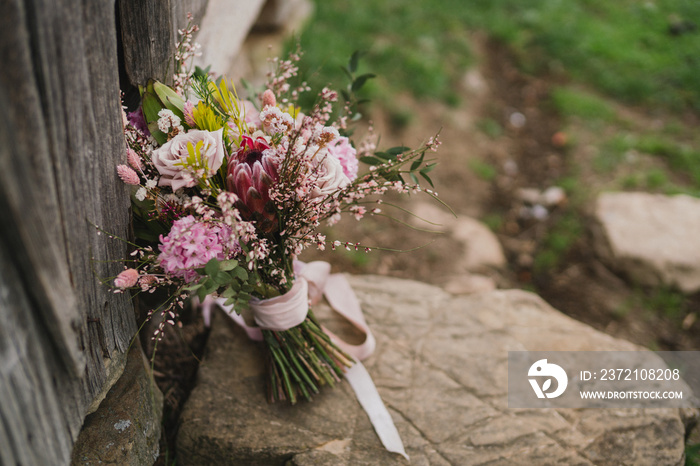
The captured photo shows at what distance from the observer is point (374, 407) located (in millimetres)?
2078

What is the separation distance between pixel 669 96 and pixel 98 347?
577 centimetres

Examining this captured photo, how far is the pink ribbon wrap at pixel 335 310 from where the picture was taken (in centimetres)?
186

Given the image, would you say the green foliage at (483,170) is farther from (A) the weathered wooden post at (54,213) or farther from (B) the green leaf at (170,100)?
(A) the weathered wooden post at (54,213)

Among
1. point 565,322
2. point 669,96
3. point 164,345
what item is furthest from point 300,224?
point 669,96

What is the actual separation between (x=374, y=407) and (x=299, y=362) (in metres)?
0.36

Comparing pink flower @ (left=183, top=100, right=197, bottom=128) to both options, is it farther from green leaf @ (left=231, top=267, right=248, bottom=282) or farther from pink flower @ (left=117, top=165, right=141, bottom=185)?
green leaf @ (left=231, top=267, right=248, bottom=282)

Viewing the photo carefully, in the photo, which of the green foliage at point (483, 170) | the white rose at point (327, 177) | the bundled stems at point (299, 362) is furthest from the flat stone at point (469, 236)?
the white rose at point (327, 177)

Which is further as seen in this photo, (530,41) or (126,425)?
(530,41)

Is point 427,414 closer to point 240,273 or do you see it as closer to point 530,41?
point 240,273

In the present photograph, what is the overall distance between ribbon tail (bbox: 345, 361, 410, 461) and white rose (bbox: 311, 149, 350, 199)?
91 cm

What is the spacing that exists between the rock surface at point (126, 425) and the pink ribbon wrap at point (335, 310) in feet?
1.32

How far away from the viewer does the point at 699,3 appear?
6.14 metres

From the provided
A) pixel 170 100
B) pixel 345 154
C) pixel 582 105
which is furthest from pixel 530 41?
pixel 170 100

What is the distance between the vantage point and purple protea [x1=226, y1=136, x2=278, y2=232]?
153 cm
